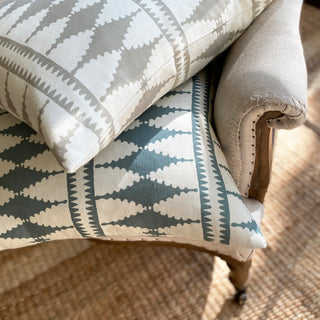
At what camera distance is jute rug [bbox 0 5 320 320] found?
808mm

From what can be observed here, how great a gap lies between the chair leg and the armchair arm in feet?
0.37

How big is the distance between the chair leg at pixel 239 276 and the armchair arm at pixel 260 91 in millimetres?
113

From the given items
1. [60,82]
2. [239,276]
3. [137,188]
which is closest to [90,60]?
[60,82]

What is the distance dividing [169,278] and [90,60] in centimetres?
50

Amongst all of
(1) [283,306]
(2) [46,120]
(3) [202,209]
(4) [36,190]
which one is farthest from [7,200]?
(1) [283,306]

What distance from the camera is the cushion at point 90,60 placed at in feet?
1.58

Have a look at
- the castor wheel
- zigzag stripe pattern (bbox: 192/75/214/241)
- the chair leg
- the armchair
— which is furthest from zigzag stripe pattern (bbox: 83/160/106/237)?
the castor wheel

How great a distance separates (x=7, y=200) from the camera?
1.86 ft

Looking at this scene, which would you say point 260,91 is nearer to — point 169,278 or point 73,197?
point 73,197

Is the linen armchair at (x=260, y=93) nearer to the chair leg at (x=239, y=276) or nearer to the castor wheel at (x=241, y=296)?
the chair leg at (x=239, y=276)

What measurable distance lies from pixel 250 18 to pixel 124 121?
26cm

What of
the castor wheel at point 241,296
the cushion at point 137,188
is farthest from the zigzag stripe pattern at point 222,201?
the castor wheel at point 241,296

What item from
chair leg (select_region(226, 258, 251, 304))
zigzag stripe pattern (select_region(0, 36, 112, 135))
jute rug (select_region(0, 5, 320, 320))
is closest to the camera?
zigzag stripe pattern (select_region(0, 36, 112, 135))

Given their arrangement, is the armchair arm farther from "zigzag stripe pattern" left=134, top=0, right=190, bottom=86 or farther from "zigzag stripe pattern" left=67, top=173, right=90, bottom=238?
"zigzag stripe pattern" left=67, top=173, right=90, bottom=238
